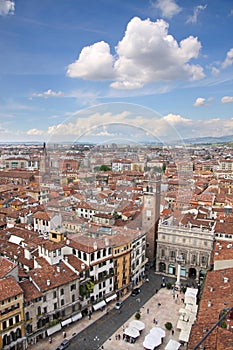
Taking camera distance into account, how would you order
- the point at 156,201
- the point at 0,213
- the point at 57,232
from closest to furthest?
the point at 156,201, the point at 57,232, the point at 0,213

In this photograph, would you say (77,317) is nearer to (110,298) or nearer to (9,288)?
(110,298)

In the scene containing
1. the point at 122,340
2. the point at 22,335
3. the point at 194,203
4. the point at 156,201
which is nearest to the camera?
the point at 22,335

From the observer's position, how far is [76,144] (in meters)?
8.66

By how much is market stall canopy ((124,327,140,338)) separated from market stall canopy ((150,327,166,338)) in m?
0.62

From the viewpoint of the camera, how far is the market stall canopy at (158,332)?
38.2ft

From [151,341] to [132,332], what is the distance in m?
0.94

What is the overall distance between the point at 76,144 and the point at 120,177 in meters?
3.99

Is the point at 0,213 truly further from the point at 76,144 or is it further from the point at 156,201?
the point at 76,144

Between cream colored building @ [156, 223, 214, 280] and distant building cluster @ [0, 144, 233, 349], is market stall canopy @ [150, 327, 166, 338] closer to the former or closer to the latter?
distant building cluster @ [0, 144, 233, 349]

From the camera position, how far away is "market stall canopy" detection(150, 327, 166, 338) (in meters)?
11.6

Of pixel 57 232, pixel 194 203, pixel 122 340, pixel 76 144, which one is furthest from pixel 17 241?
pixel 194 203

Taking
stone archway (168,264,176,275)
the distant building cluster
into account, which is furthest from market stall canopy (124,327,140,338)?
stone archway (168,264,176,275)

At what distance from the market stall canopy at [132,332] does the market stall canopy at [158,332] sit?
619 millimetres

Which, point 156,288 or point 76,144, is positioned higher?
point 76,144
